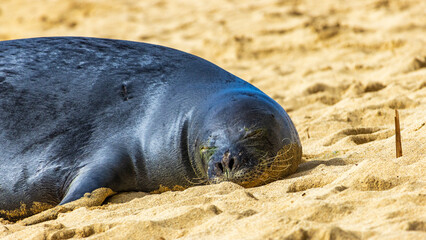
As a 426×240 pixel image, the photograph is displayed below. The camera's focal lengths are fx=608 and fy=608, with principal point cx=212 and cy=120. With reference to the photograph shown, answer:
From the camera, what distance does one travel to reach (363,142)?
4320 mm

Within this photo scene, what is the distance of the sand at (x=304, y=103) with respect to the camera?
2.41 metres

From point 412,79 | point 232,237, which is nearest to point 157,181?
point 232,237

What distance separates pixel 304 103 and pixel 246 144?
2.67m

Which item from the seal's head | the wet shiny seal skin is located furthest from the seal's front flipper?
the seal's head

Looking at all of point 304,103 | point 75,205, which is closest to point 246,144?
point 75,205

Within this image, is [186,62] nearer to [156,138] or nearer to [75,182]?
[156,138]

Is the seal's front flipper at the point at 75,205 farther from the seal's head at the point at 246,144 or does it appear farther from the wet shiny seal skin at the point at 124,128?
the seal's head at the point at 246,144

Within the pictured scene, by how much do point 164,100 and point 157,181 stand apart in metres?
0.53

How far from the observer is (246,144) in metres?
3.42

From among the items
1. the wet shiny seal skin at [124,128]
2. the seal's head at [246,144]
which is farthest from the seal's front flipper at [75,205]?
the seal's head at [246,144]

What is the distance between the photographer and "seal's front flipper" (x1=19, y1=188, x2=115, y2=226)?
124 inches

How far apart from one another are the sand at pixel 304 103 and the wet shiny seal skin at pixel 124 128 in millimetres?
229

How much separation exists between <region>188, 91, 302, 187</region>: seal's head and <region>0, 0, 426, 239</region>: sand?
0.48 ft

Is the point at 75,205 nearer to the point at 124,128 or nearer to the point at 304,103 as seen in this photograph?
the point at 124,128
